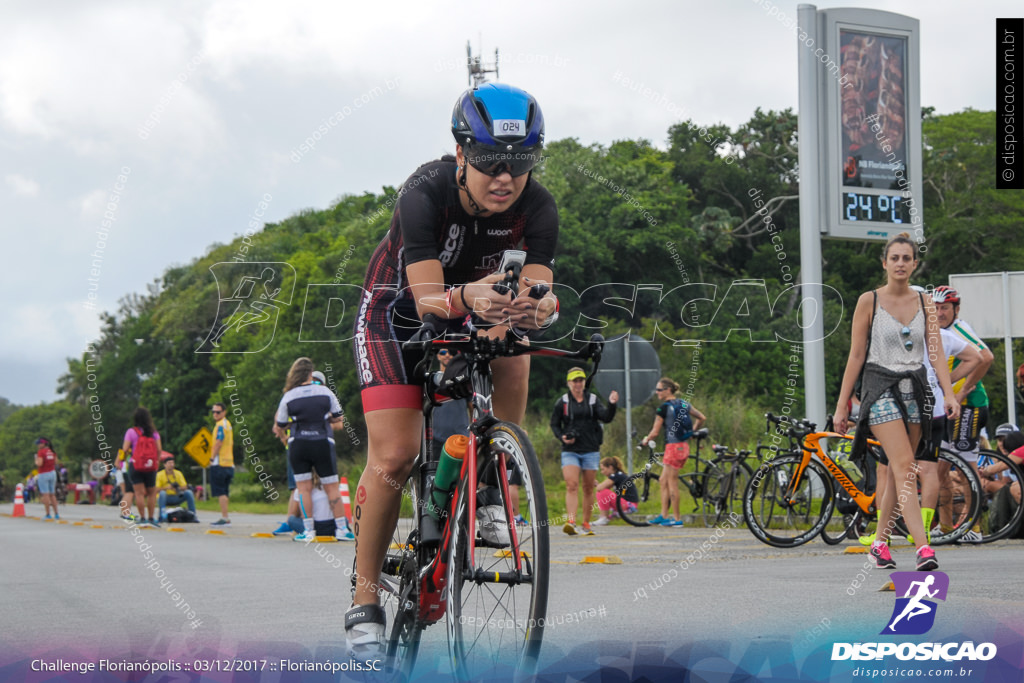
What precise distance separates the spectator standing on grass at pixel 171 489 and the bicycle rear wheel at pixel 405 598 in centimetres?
1887

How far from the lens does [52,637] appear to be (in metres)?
6.13

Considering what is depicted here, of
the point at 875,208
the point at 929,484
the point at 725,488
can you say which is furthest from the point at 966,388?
the point at 875,208

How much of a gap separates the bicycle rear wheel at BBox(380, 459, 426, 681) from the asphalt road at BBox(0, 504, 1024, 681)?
4.0 inches

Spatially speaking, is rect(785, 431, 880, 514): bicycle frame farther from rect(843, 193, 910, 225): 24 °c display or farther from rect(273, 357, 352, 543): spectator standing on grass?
rect(843, 193, 910, 225): 24 °c display

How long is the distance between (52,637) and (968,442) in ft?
26.9

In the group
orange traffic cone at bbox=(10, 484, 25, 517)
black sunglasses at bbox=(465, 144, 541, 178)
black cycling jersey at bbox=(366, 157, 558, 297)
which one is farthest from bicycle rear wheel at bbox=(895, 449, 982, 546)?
orange traffic cone at bbox=(10, 484, 25, 517)

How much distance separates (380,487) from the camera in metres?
4.36

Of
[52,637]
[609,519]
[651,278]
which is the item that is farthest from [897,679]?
[651,278]

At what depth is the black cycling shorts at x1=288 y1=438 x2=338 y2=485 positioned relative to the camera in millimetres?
13172

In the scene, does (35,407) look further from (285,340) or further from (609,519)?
(609,519)

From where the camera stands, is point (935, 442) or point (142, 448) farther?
point (142, 448)

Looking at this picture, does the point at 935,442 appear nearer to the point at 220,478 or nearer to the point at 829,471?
the point at 829,471

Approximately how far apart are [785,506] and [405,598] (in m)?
7.84

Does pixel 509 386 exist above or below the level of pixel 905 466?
above
